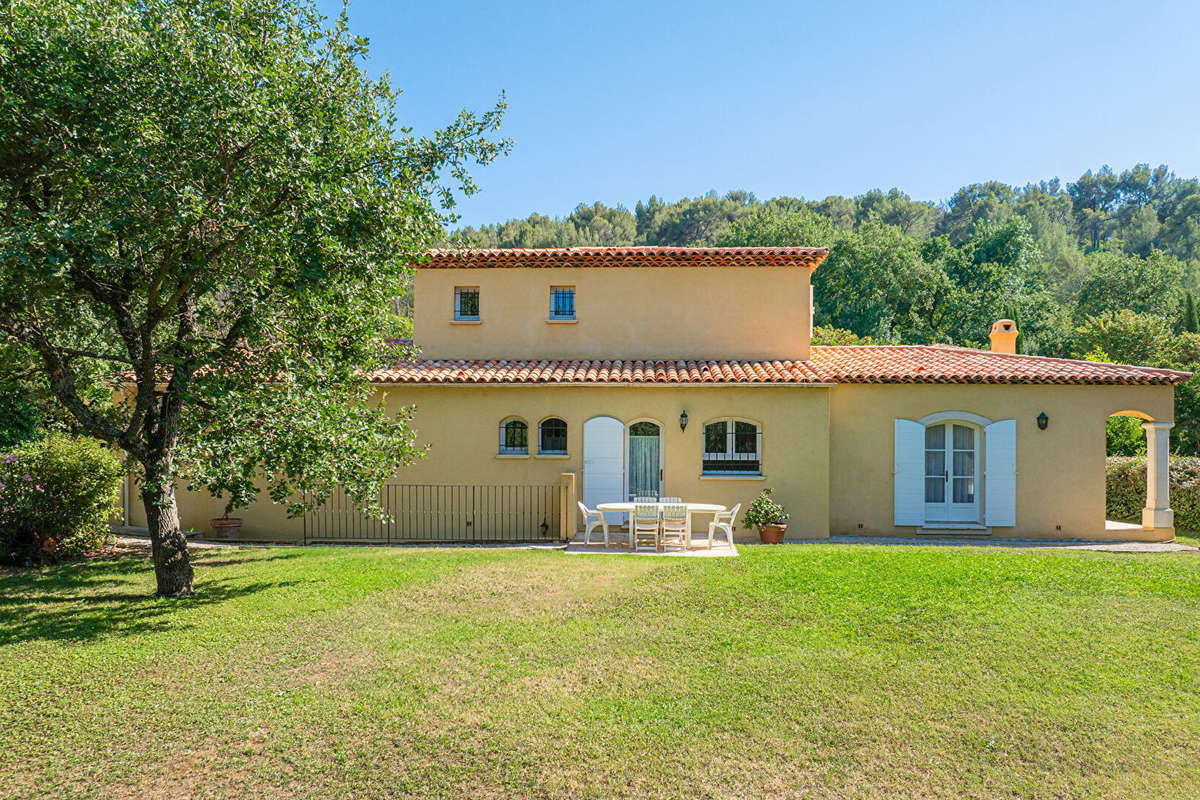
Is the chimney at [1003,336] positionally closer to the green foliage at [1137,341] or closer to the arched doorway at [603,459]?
the arched doorway at [603,459]

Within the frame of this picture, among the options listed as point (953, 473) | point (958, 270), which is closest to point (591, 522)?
point (953, 473)

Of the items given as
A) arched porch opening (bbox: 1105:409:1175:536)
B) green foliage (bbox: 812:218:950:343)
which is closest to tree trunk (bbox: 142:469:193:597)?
arched porch opening (bbox: 1105:409:1175:536)

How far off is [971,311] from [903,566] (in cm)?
3673

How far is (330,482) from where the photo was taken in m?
9.05

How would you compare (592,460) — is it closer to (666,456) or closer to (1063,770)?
(666,456)


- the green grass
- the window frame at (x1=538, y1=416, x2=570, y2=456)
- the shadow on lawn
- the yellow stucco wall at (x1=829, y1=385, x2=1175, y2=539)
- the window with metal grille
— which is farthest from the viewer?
the window with metal grille

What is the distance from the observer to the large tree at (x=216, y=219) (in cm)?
745

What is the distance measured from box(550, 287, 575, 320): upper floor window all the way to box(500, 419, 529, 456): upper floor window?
3142mm

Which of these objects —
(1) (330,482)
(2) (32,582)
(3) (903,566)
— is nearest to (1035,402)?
(3) (903,566)

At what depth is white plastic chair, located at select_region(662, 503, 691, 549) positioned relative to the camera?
41.6 ft

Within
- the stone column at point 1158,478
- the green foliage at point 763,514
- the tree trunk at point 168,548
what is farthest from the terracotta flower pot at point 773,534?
the tree trunk at point 168,548

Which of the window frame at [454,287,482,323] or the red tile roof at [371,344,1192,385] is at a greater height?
the window frame at [454,287,482,323]

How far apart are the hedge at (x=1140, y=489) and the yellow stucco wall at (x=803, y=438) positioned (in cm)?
424

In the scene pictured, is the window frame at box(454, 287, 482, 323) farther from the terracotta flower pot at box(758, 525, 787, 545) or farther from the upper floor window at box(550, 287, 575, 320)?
the terracotta flower pot at box(758, 525, 787, 545)
